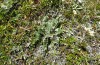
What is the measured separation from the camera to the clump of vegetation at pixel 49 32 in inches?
189

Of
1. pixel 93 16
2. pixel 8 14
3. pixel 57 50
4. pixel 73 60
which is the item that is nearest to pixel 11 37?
pixel 8 14

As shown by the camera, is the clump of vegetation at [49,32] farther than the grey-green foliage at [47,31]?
No

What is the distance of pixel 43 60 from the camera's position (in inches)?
190

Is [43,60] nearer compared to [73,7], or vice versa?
[43,60]

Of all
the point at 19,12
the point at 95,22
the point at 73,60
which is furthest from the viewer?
the point at 19,12

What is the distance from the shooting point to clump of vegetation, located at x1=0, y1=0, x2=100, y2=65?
4809 mm

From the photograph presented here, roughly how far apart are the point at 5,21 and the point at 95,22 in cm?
213

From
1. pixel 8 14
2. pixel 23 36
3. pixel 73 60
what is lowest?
pixel 73 60

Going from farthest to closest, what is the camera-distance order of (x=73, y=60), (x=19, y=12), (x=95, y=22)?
(x=19, y=12) → (x=95, y=22) → (x=73, y=60)

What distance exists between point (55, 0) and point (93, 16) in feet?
3.21

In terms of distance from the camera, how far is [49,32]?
198 inches

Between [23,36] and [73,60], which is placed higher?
[23,36]

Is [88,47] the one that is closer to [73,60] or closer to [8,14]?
[73,60]

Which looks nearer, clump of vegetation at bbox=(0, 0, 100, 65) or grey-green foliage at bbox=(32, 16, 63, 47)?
clump of vegetation at bbox=(0, 0, 100, 65)
